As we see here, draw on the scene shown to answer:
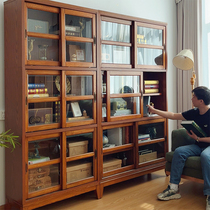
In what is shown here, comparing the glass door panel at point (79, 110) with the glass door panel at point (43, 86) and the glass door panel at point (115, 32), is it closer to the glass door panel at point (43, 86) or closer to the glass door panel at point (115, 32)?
the glass door panel at point (43, 86)

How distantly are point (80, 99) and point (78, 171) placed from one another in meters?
0.73

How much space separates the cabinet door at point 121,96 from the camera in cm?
317

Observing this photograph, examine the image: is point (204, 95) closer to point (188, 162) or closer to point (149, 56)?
point (188, 162)

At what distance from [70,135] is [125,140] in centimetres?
81

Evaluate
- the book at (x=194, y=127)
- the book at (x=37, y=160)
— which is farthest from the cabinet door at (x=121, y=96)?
the book at (x=37, y=160)

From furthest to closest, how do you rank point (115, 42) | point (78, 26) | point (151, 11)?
point (151, 11), point (115, 42), point (78, 26)

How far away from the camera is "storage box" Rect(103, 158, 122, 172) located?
3.22 m

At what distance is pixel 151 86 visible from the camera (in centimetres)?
368

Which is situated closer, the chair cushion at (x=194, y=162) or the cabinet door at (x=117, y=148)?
the chair cushion at (x=194, y=162)

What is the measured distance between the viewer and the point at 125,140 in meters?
3.40

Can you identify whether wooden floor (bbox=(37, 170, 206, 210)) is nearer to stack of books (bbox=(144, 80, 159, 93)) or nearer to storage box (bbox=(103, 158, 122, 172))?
storage box (bbox=(103, 158, 122, 172))

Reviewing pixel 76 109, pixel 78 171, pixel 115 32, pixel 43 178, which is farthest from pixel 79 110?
pixel 115 32

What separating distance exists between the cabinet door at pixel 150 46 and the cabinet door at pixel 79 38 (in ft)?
2.18

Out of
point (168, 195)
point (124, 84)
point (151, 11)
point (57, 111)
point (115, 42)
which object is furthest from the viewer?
point (151, 11)
